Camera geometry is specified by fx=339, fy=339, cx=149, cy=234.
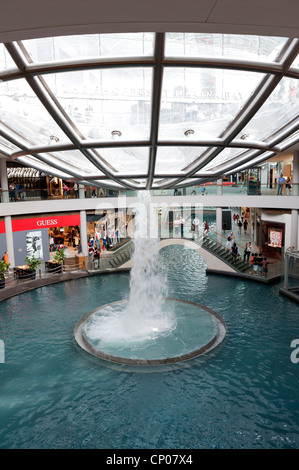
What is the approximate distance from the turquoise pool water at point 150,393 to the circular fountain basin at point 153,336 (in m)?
0.36

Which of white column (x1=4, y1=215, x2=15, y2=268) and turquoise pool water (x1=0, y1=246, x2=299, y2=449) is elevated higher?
white column (x1=4, y1=215, x2=15, y2=268)

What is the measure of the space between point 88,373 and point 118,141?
7.56 meters

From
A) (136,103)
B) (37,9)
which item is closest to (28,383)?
(136,103)

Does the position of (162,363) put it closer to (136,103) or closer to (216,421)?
(216,421)

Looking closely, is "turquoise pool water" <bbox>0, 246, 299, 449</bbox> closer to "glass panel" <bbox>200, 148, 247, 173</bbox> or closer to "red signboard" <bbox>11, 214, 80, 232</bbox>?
"glass panel" <bbox>200, 148, 247, 173</bbox>

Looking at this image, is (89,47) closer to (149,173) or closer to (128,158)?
(128,158)

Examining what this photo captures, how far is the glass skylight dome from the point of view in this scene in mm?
6035

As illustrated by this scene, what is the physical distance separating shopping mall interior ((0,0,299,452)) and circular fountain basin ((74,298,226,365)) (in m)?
0.08

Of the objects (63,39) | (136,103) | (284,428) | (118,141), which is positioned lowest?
(284,428)

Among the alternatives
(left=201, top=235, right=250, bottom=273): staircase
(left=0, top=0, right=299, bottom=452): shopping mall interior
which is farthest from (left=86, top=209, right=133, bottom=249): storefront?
(left=0, top=0, right=299, bottom=452): shopping mall interior

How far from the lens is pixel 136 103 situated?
8.03m

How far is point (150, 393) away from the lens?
1010 cm

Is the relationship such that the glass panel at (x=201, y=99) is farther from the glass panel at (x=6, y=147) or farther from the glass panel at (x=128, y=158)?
the glass panel at (x=6, y=147)

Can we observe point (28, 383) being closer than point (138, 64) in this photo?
No
